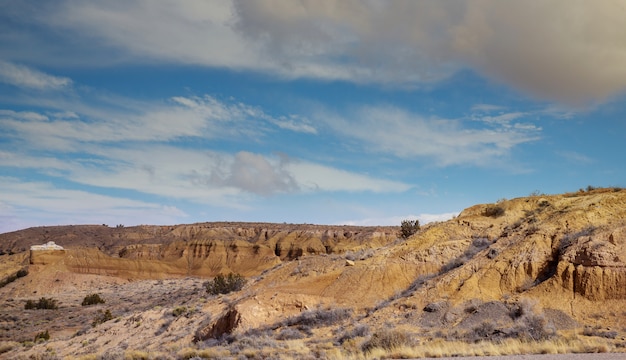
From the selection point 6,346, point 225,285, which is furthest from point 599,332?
point 6,346

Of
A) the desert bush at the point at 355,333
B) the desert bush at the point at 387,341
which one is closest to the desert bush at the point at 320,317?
the desert bush at the point at 355,333

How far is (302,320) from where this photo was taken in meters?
20.1

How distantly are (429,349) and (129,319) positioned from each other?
2588cm

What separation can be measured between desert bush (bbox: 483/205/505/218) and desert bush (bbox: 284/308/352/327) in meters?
10.9

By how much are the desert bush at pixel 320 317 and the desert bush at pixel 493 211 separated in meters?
10.9

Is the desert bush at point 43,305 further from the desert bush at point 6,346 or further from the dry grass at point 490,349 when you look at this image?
the dry grass at point 490,349

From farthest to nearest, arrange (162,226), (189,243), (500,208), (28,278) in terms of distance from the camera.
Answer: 1. (162,226)
2. (189,243)
3. (28,278)
4. (500,208)

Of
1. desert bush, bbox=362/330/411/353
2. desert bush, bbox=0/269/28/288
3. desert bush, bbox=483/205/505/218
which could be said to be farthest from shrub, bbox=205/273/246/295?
desert bush, bbox=0/269/28/288

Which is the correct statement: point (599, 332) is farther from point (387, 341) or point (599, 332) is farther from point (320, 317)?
point (320, 317)

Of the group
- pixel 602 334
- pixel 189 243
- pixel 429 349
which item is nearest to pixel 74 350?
pixel 429 349

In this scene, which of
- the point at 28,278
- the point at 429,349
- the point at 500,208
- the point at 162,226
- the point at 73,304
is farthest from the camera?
the point at 162,226

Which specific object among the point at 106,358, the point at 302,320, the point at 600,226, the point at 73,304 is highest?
the point at 600,226

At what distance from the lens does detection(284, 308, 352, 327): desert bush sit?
64.6ft

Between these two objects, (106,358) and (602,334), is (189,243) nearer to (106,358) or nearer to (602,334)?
(106,358)
